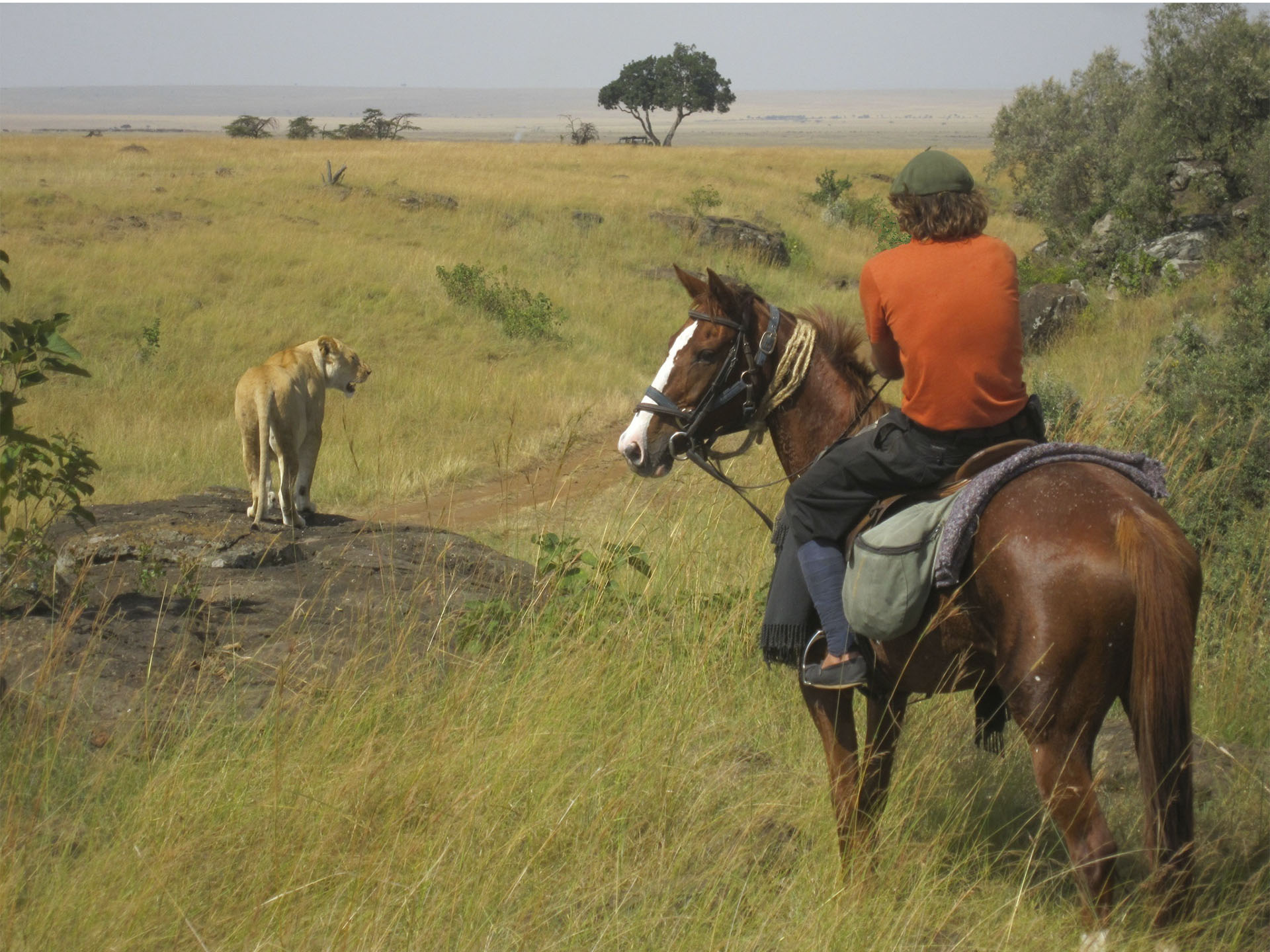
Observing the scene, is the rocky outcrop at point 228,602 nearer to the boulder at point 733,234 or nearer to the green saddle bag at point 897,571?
the green saddle bag at point 897,571

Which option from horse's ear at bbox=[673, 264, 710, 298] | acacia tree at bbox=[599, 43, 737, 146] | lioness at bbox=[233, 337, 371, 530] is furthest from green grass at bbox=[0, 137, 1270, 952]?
acacia tree at bbox=[599, 43, 737, 146]

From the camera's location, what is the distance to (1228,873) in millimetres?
3592

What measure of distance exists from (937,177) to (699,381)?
1081 mm

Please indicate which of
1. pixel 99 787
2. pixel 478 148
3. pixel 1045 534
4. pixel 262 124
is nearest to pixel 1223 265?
pixel 1045 534

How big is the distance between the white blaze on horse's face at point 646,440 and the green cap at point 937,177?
92 centimetres

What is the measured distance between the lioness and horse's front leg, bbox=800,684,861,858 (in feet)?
18.0

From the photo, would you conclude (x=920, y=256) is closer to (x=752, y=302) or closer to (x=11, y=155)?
(x=752, y=302)

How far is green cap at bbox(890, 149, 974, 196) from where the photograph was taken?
347 cm

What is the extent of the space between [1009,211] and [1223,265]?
2142 centimetres

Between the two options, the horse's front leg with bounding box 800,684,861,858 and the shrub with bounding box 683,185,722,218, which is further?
the shrub with bounding box 683,185,722,218

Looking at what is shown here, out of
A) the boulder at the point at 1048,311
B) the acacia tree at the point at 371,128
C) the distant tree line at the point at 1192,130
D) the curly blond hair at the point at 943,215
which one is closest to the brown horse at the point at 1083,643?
the curly blond hair at the point at 943,215

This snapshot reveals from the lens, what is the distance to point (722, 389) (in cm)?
397

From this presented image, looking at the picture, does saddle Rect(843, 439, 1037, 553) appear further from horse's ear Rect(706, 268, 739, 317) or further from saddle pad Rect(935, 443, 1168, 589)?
horse's ear Rect(706, 268, 739, 317)

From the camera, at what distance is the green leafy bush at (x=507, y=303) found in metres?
18.9
